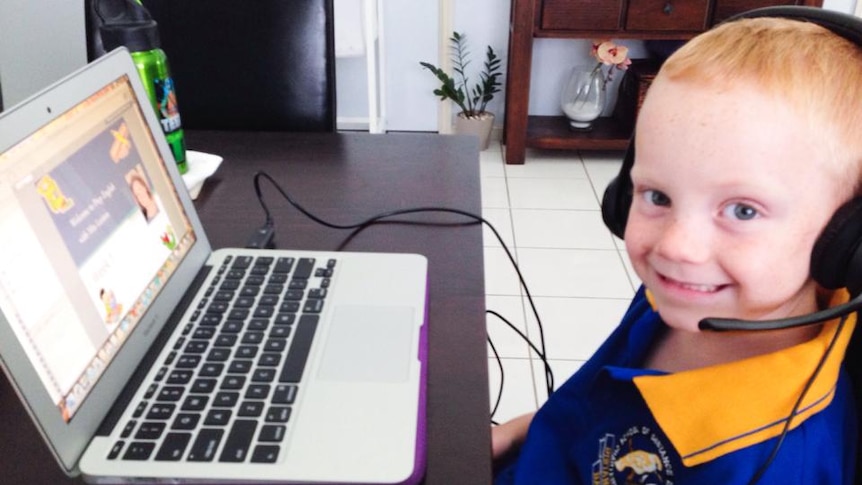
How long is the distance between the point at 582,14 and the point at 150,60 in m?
1.90

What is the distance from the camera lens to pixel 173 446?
1.68ft

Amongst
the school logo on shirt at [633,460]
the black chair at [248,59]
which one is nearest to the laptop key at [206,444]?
the school logo on shirt at [633,460]

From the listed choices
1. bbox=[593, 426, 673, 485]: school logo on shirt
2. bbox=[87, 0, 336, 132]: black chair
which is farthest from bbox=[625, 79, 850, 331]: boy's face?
bbox=[87, 0, 336, 132]: black chair

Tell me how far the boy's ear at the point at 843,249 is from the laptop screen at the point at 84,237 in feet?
1.78

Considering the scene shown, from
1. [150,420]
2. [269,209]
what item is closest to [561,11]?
[269,209]

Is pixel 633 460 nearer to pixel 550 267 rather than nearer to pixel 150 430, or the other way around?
pixel 150 430

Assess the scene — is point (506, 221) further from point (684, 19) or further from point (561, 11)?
point (684, 19)

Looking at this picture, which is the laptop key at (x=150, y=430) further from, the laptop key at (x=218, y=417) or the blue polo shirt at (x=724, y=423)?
the blue polo shirt at (x=724, y=423)

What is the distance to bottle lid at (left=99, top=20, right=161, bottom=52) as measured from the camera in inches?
33.9

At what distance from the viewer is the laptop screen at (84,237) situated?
1.63 feet

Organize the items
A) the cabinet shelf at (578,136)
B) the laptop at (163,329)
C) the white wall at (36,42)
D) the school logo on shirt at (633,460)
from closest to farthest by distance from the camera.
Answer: the laptop at (163,329) → the school logo on shirt at (633,460) → the white wall at (36,42) → the cabinet shelf at (578,136)

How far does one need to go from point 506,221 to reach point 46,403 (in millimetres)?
1949

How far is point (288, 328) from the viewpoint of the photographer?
648mm

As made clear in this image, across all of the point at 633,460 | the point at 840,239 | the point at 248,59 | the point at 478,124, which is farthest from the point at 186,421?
the point at 478,124
